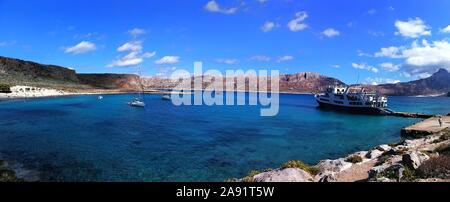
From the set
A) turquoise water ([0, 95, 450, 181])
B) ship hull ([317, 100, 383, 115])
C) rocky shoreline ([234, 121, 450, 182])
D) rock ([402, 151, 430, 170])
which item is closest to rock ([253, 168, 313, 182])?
rocky shoreline ([234, 121, 450, 182])

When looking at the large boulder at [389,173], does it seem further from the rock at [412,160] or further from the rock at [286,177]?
the rock at [286,177]

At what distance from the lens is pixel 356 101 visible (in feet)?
356

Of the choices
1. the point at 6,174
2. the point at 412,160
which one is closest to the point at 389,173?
the point at 412,160

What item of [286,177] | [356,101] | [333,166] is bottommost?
[333,166]

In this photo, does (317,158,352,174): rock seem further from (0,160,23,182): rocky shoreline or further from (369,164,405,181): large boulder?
(0,160,23,182): rocky shoreline

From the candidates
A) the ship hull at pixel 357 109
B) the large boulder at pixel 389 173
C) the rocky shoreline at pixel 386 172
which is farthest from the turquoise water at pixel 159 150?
the ship hull at pixel 357 109

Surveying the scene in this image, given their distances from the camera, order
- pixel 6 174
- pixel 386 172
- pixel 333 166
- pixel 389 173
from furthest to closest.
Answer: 1. pixel 6 174
2. pixel 333 166
3. pixel 386 172
4. pixel 389 173

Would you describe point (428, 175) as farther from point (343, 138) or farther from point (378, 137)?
point (378, 137)

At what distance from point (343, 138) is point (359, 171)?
32865mm

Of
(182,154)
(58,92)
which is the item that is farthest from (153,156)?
(58,92)

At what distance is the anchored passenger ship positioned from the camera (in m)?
105

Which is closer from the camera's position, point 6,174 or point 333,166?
point 333,166

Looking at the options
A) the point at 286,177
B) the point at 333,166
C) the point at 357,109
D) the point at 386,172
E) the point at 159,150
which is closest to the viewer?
the point at 386,172

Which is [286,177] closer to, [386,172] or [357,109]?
[386,172]
